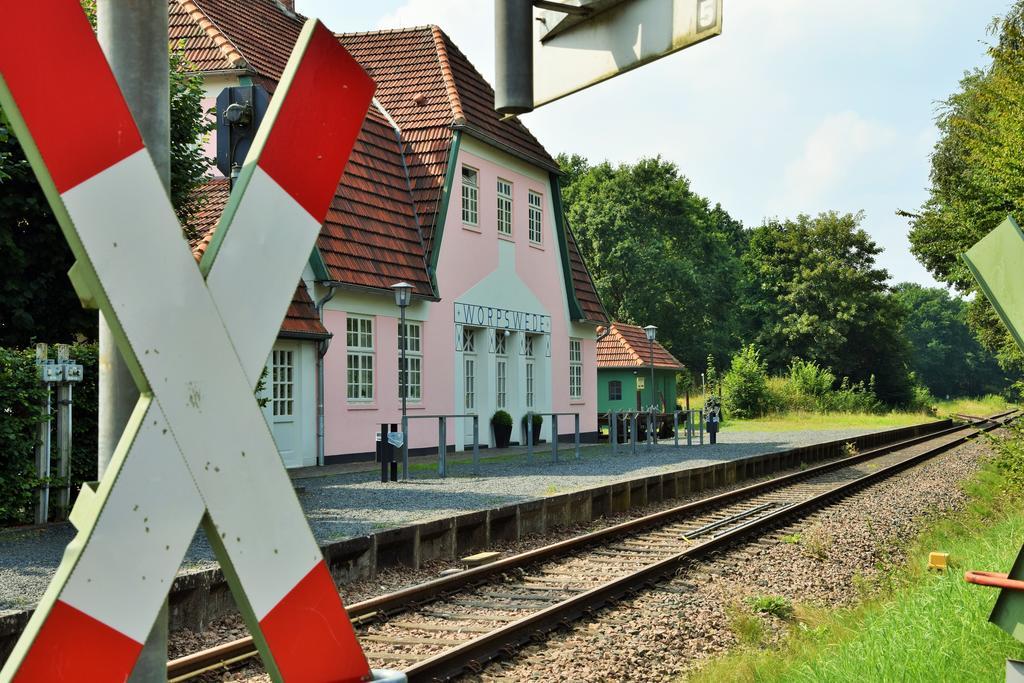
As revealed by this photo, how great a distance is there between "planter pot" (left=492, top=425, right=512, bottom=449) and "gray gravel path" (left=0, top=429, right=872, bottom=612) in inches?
41.8

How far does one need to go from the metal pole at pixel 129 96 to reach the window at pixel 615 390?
47293 millimetres

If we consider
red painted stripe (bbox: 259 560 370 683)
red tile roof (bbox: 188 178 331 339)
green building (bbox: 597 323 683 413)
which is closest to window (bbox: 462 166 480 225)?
red tile roof (bbox: 188 178 331 339)

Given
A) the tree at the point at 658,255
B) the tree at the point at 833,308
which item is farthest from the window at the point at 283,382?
the tree at the point at 833,308

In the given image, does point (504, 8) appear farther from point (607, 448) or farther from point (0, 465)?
point (607, 448)

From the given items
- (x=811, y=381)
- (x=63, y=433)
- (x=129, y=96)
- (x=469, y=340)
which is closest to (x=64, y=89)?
Answer: (x=129, y=96)

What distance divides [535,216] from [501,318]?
12.1ft

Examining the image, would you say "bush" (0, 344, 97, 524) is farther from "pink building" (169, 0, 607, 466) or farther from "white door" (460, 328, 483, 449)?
"white door" (460, 328, 483, 449)

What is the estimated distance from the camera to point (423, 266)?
23516 millimetres

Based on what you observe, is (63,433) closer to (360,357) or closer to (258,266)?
(360,357)

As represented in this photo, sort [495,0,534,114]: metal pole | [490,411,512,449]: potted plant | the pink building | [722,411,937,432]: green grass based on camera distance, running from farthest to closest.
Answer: [722,411,937,432]: green grass, [490,411,512,449]: potted plant, the pink building, [495,0,534,114]: metal pole

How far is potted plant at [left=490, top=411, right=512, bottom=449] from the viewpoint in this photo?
2633 centimetres

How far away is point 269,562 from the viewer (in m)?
Answer: 1.58

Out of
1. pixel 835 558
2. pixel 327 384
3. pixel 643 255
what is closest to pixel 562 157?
pixel 643 255

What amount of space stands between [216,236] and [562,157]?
249ft
